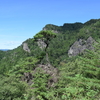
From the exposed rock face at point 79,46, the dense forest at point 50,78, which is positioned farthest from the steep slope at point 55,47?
the dense forest at point 50,78

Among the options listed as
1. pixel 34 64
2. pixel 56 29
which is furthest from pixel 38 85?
pixel 56 29

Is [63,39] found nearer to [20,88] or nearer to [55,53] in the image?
[55,53]

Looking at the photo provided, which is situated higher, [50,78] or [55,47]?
[55,47]

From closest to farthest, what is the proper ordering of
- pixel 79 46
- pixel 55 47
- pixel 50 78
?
pixel 50 78
pixel 79 46
pixel 55 47

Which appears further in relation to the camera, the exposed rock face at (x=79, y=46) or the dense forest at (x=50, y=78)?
the exposed rock face at (x=79, y=46)

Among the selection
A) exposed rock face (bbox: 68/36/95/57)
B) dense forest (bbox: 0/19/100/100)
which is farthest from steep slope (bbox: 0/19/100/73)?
dense forest (bbox: 0/19/100/100)

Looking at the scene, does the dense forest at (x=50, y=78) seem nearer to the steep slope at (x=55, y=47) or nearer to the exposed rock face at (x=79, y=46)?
the steep slope at (x=55, y=47)

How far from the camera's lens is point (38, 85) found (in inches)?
825

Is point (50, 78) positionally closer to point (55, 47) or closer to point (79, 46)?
point (79, 46)

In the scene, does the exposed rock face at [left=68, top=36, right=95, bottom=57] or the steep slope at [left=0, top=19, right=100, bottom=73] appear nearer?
the steep slope at [left=0, top=19, right=100, bottom=73]

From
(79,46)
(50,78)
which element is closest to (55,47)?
(79,46)

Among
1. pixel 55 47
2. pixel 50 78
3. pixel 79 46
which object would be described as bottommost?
pixel 50 78

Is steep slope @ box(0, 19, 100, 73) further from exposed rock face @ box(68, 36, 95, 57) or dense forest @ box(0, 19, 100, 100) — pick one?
dense forest @ box(0, 19, 100, 100)

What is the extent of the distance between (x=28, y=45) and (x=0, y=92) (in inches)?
4519
